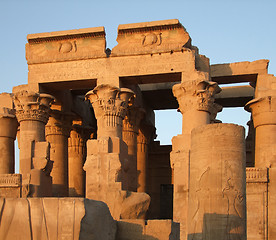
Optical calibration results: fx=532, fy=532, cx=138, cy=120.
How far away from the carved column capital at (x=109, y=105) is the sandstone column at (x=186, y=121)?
201 cm

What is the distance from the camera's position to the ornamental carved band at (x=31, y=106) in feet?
64.8

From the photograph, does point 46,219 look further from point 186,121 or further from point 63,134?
point 63,134

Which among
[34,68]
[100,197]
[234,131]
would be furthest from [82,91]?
[234,131]

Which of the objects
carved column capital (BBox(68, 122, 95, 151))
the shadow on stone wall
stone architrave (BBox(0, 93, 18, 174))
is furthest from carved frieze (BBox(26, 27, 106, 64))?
the shadow on stone wall

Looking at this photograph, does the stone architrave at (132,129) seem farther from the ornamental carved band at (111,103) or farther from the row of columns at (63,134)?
the ornamental carved band at (111,103)

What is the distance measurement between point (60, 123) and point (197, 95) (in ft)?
24.2

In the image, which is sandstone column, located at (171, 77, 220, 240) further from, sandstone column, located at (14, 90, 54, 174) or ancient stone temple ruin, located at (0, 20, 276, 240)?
sandstone column, located at (14, 90, 54, 174)

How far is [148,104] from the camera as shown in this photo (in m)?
25.2

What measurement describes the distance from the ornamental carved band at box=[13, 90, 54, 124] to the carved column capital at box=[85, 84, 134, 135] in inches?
82.8

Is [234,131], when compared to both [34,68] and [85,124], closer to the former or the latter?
[34,68]

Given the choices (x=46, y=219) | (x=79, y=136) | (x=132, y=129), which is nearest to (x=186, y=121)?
(x=132, y=129)

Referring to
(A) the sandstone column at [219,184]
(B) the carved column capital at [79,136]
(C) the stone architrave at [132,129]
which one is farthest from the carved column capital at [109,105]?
(A) the sandstone column at [219,184]

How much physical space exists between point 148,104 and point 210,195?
14.3m

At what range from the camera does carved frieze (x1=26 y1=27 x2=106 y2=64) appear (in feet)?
65.4
